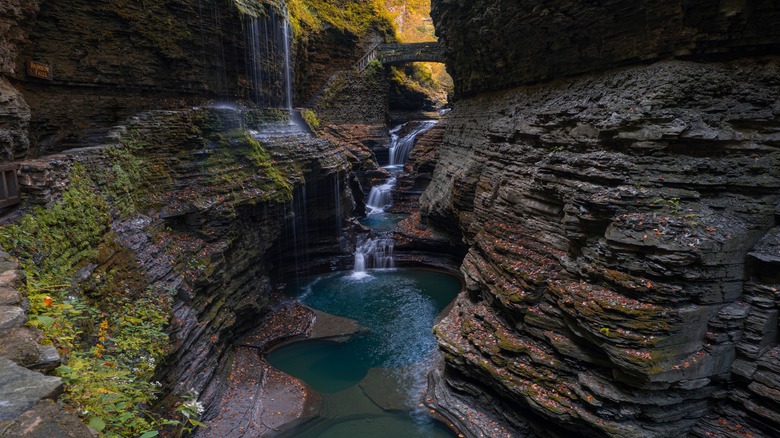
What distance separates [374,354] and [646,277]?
8.90 metres

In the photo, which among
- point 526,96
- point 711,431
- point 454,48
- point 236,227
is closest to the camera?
point 711,431

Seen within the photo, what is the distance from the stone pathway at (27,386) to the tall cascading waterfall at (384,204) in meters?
16.6

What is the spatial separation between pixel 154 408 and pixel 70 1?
42.0ft

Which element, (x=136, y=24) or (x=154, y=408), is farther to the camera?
(x=136, y=24)

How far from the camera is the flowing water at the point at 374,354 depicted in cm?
Answer: 1071

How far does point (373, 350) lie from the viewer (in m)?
14.1

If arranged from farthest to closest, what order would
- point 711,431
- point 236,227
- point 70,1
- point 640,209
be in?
point 236,227
point 70,1
point 640,209
point 711,431

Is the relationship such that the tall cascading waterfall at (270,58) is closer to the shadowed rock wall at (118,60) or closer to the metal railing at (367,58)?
the shadowed rock wall at (118,60)

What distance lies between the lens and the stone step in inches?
108

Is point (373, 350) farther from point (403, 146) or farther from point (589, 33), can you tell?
point (403, 146)

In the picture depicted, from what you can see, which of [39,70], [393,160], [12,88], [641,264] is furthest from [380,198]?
[641,264]

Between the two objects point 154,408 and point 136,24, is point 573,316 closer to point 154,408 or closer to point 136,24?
point 154,408

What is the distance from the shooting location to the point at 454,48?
2016cm

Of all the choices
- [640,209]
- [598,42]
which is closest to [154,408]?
[640,209]
